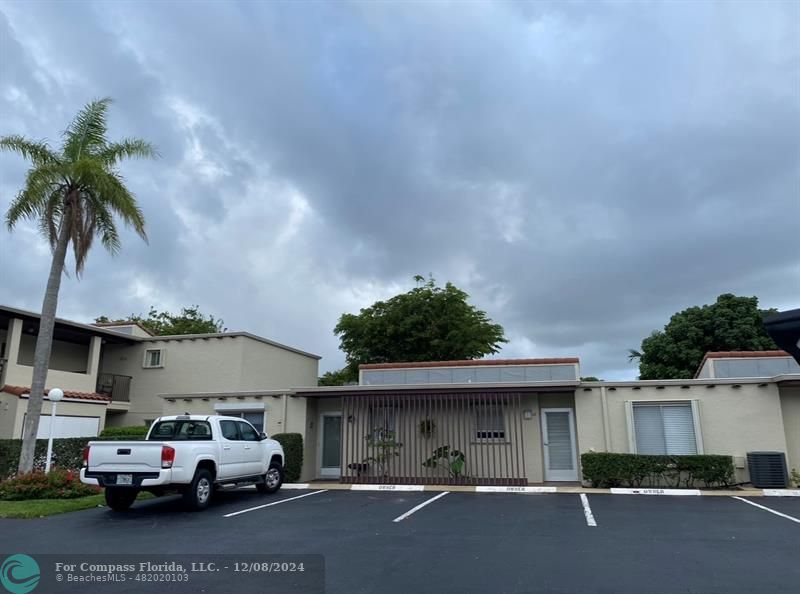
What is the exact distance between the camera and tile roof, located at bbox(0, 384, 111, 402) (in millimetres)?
18812

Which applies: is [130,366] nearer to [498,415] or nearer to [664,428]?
[498,415]

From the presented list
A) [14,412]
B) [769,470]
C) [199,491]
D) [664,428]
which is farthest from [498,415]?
[14,412]

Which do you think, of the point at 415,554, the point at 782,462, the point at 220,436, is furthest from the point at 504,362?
the point at 415,554

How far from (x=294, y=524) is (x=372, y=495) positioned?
14.3 ft

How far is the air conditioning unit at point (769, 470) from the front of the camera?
13.4 metres

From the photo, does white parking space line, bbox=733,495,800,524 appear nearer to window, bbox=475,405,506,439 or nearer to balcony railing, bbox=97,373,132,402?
window, bbox=475,405,506,439

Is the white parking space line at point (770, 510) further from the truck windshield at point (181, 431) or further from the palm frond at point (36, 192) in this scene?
the palm frond at point (36, 192)

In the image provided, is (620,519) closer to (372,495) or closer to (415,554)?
(415,554)

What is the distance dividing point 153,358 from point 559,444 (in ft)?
59.9

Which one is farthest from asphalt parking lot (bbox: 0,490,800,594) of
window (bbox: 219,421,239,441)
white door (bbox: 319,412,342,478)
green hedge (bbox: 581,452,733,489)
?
white door (bbox: 319,412,342,478)

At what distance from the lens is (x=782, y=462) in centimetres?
1348

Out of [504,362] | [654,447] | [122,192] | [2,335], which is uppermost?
[122,192]

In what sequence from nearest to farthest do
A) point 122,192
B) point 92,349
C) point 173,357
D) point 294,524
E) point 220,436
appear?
1. point 294,524
2. point 220,436
3. point 122,192
4. point 92,349
5. point 173,357

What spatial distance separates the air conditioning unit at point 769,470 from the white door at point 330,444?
37.4 ft
